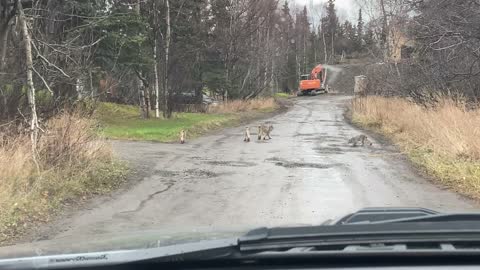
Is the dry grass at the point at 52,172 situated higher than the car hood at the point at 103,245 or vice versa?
the car hood at the point at 103,245

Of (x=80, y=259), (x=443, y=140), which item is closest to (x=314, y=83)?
(x=443, y=140)

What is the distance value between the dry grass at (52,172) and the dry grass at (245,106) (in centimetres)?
2477

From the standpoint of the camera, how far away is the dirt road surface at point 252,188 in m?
9.09

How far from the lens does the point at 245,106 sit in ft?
138

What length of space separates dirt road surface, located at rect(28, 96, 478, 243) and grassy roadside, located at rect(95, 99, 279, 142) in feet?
7.15

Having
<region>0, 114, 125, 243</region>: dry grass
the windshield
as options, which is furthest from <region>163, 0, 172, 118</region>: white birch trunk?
<region>0, 114, 125, 243</region>: dry grass

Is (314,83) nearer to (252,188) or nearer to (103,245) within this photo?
(252,188)

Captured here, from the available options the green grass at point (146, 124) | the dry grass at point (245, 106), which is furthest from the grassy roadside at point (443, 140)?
the dry grass at point (245, 106)

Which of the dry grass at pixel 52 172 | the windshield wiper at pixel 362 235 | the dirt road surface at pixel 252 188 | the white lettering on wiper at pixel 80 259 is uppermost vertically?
the windshield wiper at pixel 362 235

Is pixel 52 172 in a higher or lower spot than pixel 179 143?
higher

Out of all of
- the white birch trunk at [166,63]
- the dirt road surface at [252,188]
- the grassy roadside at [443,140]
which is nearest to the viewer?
the dirt road surface at [252,188]

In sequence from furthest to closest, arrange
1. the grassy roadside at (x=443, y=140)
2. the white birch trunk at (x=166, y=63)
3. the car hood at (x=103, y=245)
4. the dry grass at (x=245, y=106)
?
1. the dry grass at (x=245, y=106)
2. the white birch trunk at (x=166, y=63)
3. the grassy roadside at (x=443, y=140)
4. the car hood at (x=103, y=245)

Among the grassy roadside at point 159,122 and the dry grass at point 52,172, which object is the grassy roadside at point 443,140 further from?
the grassy roadside at point 159,122

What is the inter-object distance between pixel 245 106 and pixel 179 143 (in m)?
20.6
